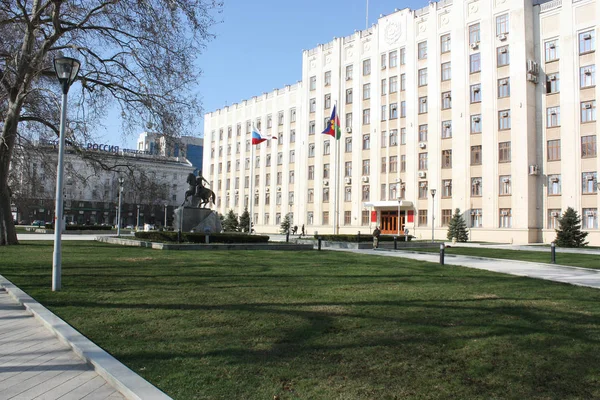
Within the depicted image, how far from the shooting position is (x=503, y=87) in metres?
44.7

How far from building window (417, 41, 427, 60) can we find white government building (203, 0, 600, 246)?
24 centimetres

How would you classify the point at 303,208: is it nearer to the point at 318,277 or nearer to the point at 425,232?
the point at 425,232

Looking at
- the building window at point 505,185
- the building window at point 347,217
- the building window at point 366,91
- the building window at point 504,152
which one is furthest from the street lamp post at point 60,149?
the building window at point 366,91

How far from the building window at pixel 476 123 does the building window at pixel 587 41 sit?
10075 mm

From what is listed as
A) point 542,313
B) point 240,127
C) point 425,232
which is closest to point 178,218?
point 542,313

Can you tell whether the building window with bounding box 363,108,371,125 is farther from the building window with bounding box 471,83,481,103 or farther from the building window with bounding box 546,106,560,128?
the building window with bounding box 546,106,560,128

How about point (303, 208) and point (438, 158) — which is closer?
point (438, 158)

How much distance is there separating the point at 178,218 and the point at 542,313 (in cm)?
2385

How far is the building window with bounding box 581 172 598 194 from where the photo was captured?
39.6 metres

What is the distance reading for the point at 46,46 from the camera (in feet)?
65.2

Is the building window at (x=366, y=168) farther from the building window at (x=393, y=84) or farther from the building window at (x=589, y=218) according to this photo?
the building window at (x=589, y=218)

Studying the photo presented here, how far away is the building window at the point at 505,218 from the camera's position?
143 feet

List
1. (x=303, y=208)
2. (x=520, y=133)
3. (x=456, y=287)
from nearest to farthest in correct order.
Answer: (x=456, y=287) < (x=520, y=133) < (x=303, y=208)

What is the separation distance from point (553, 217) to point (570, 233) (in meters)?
6.70
